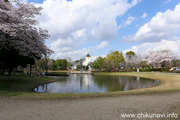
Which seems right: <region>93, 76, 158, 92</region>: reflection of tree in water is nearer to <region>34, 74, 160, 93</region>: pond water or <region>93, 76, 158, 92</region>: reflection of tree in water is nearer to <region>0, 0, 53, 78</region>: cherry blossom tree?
<region>34, 74, 160, 93</region>: pond water

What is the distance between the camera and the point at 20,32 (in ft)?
52.3

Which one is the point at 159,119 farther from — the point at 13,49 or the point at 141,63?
the point at 141,63

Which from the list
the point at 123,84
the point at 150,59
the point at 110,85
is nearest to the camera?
the point at 110,85

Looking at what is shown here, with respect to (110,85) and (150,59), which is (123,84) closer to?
(110,85)

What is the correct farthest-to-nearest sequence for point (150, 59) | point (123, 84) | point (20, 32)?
point (150, 59) → point (123, 84) → point (20, 32)

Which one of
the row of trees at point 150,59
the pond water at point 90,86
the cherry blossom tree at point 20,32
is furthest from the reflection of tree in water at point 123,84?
the row of trees at point 150,59

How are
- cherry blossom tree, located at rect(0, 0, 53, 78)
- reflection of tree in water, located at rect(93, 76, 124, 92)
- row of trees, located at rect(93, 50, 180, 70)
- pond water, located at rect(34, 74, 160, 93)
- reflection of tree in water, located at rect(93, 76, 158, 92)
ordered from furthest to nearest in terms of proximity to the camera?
row of trees, located at rect(93, 50, 180, 70) < reflection of tree in water, located at rect(93, 76, 158, 92) < reflection of tree in water, located at rect(93, 76, 124, 92) < pond water, located at rect(34, 74, 160, 93) < cherry blossom tree, located at rect(0, 0, 53, 78)

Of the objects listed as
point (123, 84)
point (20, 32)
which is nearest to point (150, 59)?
point (123, 84)

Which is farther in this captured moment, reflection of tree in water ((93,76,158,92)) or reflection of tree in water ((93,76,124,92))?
reflection of tree in water ((93,76,158,92))

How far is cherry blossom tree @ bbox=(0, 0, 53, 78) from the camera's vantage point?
45.5 ft

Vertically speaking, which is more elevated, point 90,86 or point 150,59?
point 150,59

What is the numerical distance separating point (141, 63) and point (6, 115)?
267ft

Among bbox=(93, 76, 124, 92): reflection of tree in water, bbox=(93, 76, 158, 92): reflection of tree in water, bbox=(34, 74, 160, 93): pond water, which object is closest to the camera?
bbox=(34, 74, 160, 93): pond water

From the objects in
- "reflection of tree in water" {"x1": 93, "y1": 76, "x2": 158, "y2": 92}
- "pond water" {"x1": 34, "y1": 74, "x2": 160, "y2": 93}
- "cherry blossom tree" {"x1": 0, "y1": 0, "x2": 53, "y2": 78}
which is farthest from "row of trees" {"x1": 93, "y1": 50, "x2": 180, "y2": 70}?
"cherry blossom tree" {"x1": 0, "y1": 0, "x2": 53, "y2": 78}
